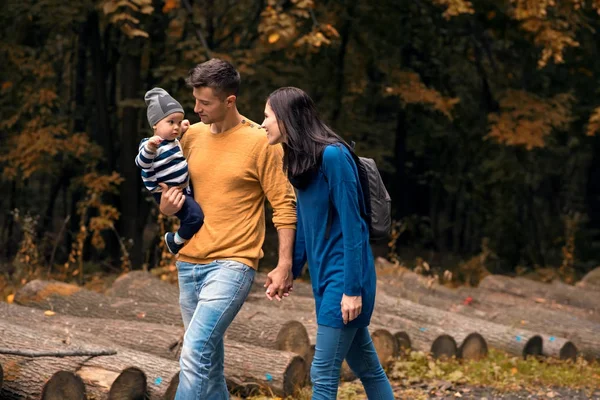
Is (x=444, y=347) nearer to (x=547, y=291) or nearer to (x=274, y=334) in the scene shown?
(x=274, y=334)

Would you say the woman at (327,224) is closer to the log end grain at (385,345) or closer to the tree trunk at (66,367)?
the tree trunk at (66,367)

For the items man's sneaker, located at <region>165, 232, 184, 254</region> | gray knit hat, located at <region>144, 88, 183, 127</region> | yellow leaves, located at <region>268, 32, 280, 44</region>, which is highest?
yellow leaves, located at <region>268, 32, 280, 44</region>

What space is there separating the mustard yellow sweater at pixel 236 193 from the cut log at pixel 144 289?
3.99 meters

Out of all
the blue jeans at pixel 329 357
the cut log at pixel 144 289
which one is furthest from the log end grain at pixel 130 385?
the cut log at pixel 144 289

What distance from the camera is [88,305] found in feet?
27.8

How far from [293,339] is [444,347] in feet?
5.46

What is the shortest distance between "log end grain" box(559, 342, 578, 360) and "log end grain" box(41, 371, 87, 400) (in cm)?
476

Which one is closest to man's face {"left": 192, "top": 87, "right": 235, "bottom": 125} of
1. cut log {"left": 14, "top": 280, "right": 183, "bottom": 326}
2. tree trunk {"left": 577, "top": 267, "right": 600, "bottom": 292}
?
cut log {"left": 14, "top": 280, "right": 183, "bottom": 326}

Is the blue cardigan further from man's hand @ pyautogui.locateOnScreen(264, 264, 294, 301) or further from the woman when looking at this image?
man's hand @ pyautogui.locateOnScreen(264, 264, 294, 301)

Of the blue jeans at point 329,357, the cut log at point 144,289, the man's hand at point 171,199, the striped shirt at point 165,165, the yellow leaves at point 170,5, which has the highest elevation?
the yellow leaves at point 170,5

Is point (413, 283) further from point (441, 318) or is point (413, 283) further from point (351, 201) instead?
point (351, 201)

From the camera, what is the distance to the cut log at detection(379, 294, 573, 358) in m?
8.78

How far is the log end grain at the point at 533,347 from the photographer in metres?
8.84

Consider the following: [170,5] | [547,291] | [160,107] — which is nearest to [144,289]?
[160,107]
